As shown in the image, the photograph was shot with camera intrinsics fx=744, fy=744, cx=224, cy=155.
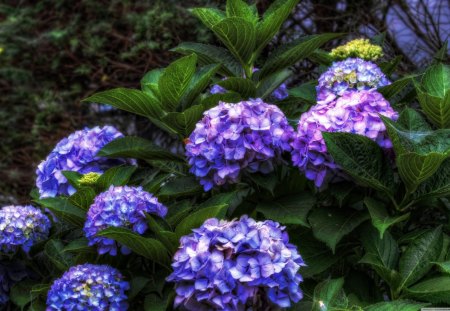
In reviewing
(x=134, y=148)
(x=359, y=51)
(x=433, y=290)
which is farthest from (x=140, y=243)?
(x=359, y=51)

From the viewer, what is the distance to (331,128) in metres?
1.68

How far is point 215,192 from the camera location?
1.88m

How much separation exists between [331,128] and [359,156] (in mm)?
97

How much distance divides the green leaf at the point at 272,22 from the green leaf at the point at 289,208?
1.53ft

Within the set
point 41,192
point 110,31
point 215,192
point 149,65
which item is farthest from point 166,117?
point 110,31

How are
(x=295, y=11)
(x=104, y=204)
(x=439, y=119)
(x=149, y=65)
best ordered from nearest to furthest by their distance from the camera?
(x=104, y=204) → (x=439, y=119) → (x=295, y=11) → (x=149, y=65)

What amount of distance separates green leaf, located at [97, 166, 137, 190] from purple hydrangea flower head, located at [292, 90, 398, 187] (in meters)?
0.43

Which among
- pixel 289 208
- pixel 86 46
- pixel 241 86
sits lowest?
pixel 86 46

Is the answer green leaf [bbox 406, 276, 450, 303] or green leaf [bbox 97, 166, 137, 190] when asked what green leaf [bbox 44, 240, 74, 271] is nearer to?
green leaf [bbox 97, 166, 137, 190]

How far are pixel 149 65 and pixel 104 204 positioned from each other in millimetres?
2607

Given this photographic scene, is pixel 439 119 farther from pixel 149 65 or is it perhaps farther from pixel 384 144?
pixel 149 65

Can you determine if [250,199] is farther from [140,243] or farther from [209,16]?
[209,16]

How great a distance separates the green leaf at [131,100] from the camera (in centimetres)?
183

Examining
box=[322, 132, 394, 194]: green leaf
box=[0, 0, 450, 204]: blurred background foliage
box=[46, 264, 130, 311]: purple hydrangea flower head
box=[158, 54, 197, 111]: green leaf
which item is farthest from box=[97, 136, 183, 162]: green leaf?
box=[0, 0, 450, 204]: blurred background foliage
